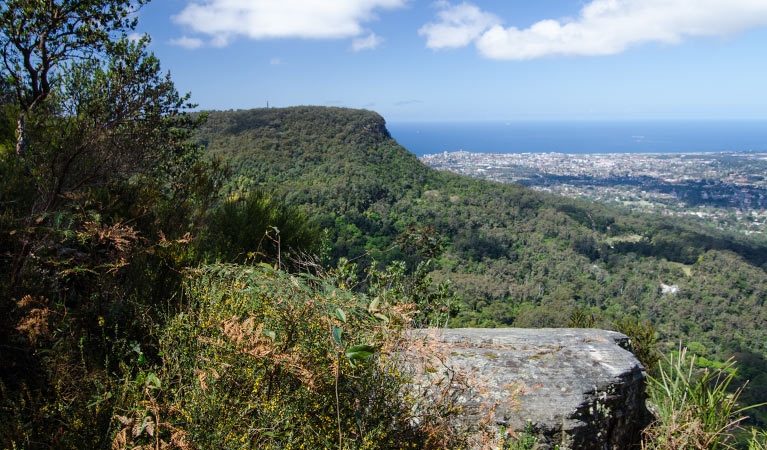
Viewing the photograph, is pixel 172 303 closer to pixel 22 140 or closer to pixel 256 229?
pixel 256 229

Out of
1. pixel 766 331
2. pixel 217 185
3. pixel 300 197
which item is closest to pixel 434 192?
pixel 300 197

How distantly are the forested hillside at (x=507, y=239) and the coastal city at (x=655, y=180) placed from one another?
38.3 m

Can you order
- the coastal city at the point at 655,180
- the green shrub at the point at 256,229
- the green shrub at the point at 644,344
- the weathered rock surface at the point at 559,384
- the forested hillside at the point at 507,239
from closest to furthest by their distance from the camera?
the weathered rock surface at the point at 559,384, the green shrub at the point at 256,229, the green shrub at the point at 644,344, the forested hillside at the point at 507,239, the coastal city at the point at 655,180

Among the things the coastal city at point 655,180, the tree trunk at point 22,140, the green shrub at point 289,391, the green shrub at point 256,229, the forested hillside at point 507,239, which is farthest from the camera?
the coastal city at point 655,180

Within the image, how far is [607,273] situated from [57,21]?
166 ft

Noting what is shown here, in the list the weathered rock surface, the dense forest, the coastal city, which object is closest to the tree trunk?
the dense forest

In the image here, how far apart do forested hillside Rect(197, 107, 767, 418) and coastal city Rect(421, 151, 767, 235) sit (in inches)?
1507

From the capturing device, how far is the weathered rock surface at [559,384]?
2.27 m

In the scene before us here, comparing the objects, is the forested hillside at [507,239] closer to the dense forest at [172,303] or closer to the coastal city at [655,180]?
the dense forest at [172,303]

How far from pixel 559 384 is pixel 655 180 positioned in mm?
136573

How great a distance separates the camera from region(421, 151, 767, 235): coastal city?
85812mm

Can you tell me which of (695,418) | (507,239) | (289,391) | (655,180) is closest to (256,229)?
(289,391)

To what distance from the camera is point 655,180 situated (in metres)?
112

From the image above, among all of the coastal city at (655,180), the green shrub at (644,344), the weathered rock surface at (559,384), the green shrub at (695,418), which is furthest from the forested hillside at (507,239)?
the coastal city at (655,180)
